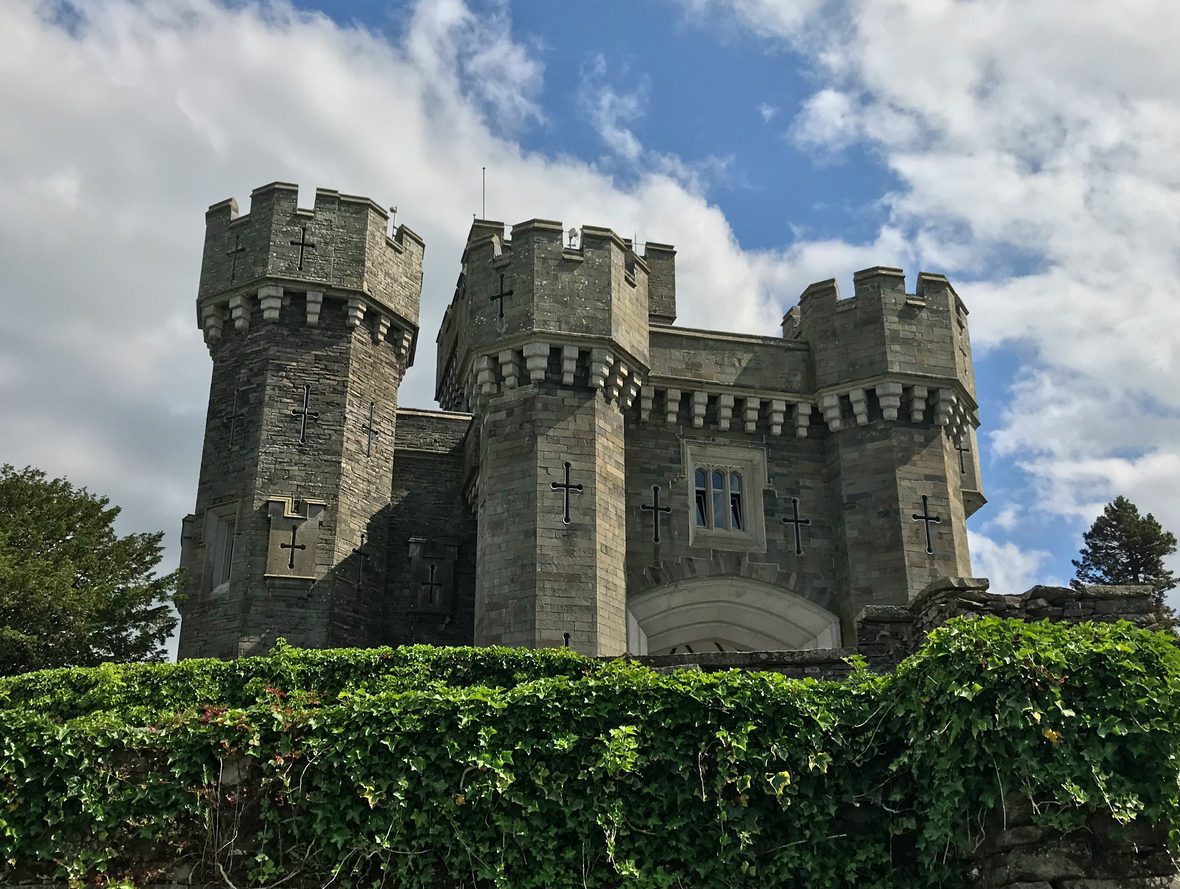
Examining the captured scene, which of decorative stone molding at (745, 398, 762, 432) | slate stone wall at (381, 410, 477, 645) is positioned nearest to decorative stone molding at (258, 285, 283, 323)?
slate stone wall at (381, 410, 477, 645)

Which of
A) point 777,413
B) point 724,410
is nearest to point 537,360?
point 724,410

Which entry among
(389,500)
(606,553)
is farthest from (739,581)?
(389,500)

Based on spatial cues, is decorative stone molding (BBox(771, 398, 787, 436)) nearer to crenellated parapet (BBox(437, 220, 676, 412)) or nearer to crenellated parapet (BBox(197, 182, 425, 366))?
crenellated parapet (BBox(437, 220, 676, 412))

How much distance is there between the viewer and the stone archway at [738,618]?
1975 centimetres

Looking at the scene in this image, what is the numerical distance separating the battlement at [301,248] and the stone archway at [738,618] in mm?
7702

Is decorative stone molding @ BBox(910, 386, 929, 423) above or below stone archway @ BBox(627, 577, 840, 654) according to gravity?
above

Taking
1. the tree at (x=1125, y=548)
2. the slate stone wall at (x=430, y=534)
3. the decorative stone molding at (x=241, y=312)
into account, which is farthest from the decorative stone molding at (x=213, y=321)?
the tree at (x=1125, y=548)

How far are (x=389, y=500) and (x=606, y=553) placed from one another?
5100 mm

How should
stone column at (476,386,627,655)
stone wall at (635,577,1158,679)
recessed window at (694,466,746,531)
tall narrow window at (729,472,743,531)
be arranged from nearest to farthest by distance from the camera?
stone wall at (635,577,1158,679) < stone column at (476,386,627,655) < recessed window at (694,466,746,531) < tall narrow window at (729,472,743,531)

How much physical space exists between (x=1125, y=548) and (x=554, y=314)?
91.7 ft

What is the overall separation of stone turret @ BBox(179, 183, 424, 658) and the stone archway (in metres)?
5.18

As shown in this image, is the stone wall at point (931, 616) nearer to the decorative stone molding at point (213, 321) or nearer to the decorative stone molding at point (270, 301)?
the decorative stone molding at point (270, 301)

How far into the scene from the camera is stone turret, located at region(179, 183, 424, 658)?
63.7 feet

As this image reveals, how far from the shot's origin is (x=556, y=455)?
1877cm
